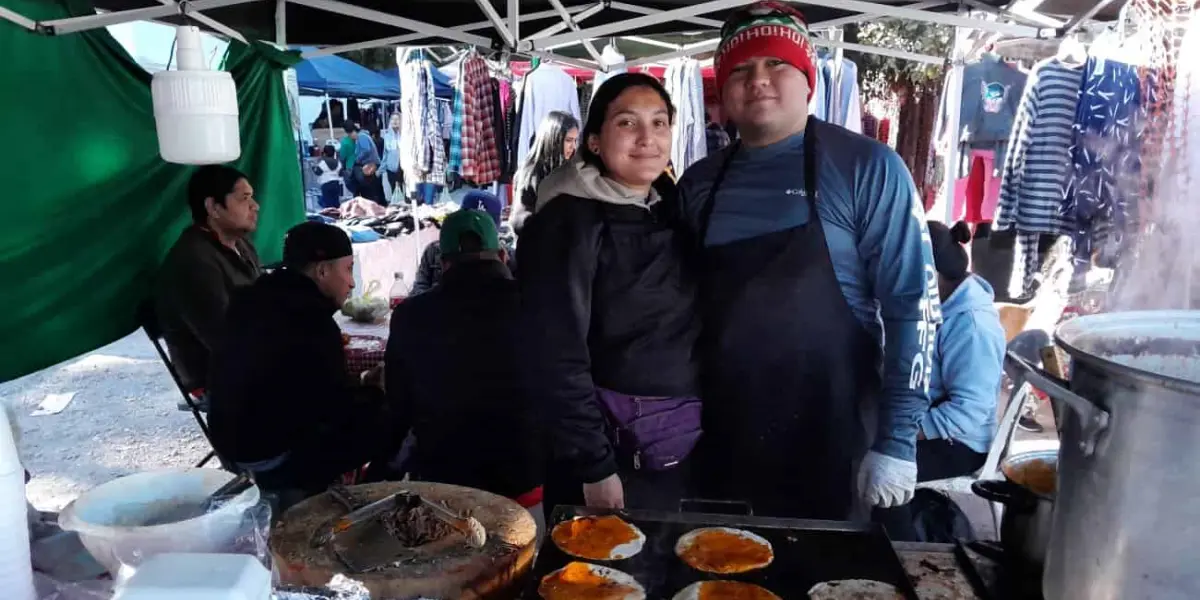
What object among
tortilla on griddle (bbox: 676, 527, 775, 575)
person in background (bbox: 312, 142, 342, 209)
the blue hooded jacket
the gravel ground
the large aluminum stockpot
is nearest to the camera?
the large aluminum stockpot

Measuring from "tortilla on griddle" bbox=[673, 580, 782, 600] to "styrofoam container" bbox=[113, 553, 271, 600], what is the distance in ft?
3.16

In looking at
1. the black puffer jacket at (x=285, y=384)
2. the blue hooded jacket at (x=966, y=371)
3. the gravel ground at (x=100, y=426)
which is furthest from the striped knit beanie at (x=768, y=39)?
the gravel ground at (x=100, y=426)

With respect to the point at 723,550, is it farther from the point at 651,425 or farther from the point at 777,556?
the point at 651,425

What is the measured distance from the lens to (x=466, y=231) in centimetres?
325

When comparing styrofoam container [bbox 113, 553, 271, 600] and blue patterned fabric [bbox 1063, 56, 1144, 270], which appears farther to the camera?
blue patterned fabric [bbox 1063, 56, 1144, 270]

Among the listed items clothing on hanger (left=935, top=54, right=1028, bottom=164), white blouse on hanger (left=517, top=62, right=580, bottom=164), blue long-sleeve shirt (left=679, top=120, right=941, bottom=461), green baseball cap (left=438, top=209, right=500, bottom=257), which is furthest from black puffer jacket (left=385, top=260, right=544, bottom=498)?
clothing on hanger (left=935, top=54, right=1028, bottom=164)

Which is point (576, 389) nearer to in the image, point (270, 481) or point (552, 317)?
point (552, 317)

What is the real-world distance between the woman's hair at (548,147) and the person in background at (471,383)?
7.94ft

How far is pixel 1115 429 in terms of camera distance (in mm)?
1022

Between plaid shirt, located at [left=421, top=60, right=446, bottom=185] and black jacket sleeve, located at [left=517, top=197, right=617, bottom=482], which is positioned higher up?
plaid shirt, located at [left=421, top=60, right=446, bottom=185]

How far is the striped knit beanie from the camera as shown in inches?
81.6

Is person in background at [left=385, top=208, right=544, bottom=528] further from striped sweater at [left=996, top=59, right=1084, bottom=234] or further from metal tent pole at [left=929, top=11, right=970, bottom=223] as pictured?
metal tent pole at [left=929, top=11, right=970, bottom=223]

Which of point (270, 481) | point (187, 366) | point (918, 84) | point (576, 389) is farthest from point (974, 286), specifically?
point (918, 84)

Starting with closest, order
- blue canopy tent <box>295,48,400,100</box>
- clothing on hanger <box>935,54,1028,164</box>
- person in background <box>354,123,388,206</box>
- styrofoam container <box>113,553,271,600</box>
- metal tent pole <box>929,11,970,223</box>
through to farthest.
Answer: styrofoam container <box>113,553,271,600</box>, metal tent pole <box>929,11,970,223</box>, clothing on hanger <box>935,54,1028,164</box>, blue canopy tent <box>295,48,400,100</box>, person in background <box>354,123,388,206</box>
